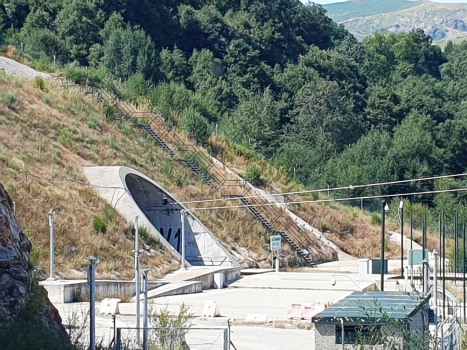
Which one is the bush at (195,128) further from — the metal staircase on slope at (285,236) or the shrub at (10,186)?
the shrub at (10,186)

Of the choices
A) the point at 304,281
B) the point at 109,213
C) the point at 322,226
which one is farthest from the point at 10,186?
the point at 322,226

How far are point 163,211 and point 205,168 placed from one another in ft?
28.4

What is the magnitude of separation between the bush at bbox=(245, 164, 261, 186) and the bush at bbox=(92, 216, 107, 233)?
59.0ft

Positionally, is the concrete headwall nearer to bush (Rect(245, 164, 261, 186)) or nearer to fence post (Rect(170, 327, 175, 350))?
bush (Rect(245, 164, 261, 186))

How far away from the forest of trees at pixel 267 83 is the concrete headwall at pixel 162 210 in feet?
57.9

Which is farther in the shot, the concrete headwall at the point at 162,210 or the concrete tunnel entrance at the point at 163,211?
the concrete tunnel entrance at the point at 163,211

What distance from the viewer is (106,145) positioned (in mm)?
46781

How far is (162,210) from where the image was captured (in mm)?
42562

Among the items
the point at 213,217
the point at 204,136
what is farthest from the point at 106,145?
the point at 204,136

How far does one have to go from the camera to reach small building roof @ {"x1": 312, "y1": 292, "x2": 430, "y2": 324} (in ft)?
50.7

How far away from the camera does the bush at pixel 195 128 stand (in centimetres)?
5553

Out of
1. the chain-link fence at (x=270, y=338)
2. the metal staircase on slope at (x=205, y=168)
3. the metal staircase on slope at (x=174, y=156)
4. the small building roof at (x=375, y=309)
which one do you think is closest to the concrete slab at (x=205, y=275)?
the metal staircase on slope at (x=205, y=168)

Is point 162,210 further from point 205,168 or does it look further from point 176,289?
point 176,289

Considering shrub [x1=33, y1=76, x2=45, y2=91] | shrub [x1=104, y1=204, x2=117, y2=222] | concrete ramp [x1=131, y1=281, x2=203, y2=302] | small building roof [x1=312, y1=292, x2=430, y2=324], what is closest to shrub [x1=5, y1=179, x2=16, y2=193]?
shrub [x1=104, y1=204, x2=117, y2=222]
